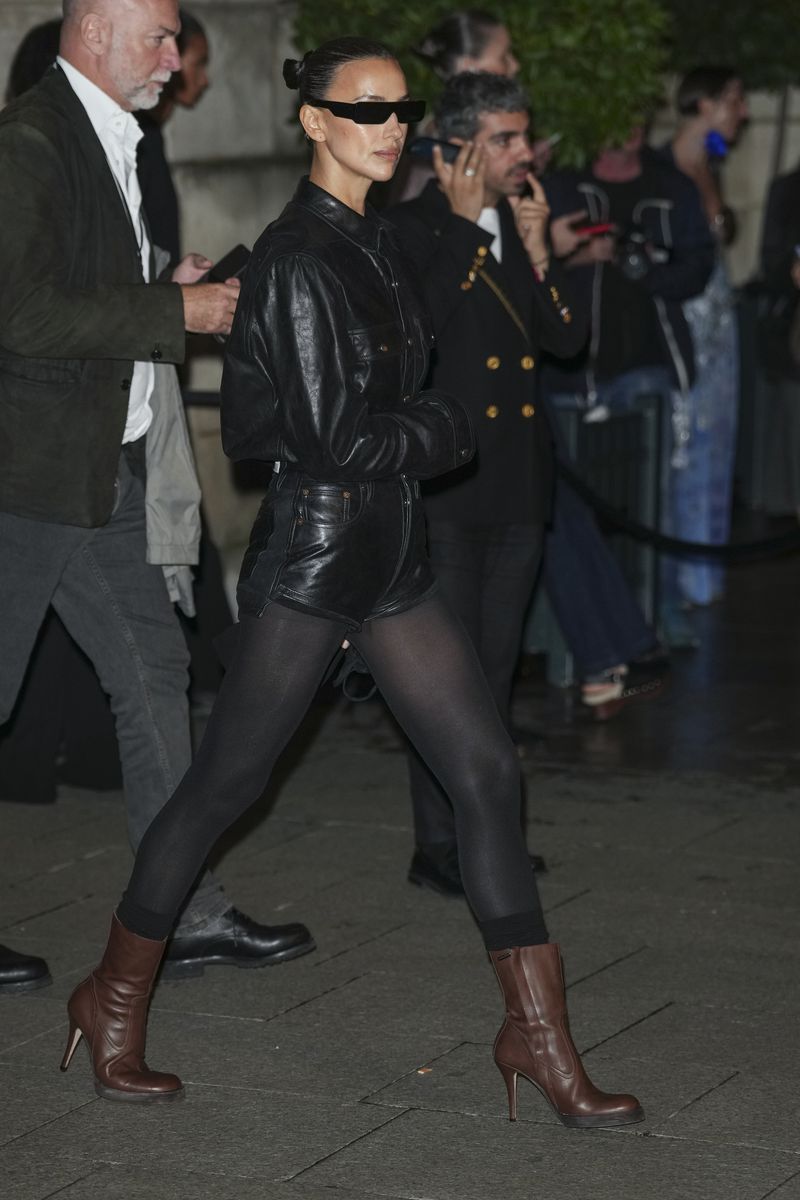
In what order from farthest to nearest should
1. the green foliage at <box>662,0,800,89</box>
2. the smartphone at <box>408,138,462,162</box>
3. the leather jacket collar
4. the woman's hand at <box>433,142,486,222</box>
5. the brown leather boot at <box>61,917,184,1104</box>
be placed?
the green foliage at <box>662,0,800,89</box> < the smartphone at <box>408,138,462,162</box> < the woman's hand at <box>433,142,486,222</box> < the brown leather boot at <box>61,917,184,1104</box> < the leather jacket collar

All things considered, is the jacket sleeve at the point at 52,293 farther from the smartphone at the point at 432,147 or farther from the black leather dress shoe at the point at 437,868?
the black leather dress shoe at the point at 437,868

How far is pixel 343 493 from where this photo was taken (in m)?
4.11

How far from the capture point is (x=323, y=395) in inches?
158

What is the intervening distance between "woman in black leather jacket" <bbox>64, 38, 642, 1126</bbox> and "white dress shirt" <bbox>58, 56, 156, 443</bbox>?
72 cm

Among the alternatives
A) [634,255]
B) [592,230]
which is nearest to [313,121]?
[592,230]

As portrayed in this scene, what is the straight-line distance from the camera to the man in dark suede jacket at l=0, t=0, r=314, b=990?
4.59m

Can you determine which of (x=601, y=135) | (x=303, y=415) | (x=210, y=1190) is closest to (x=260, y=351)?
(x=303, y=415)

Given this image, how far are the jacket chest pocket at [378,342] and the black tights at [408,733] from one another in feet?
1.64

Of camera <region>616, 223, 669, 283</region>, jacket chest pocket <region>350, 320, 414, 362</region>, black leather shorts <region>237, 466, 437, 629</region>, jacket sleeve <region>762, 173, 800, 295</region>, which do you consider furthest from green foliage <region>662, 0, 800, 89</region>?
black leather shorts <region>237, 466, 437, 629</region>

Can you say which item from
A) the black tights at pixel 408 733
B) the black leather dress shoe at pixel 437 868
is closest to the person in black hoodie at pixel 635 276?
the black leather dress shoe at pixel 437 868

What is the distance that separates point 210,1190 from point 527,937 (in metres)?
0.77

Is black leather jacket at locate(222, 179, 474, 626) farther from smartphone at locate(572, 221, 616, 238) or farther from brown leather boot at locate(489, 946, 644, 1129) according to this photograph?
smartphone at locate(572, 221, 616, 238)

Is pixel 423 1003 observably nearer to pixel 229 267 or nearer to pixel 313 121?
pixel 229 267

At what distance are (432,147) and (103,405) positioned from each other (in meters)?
1.38
